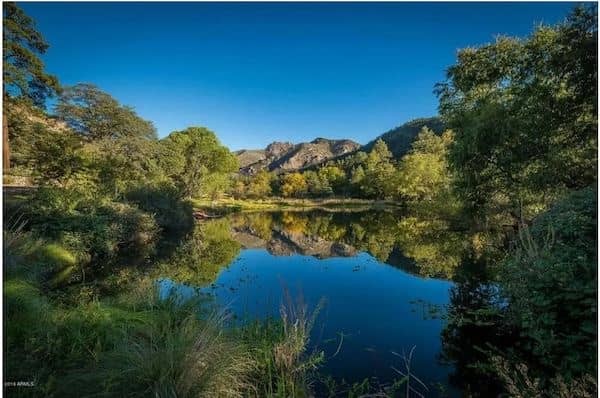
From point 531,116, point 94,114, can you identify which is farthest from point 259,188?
point 531,116

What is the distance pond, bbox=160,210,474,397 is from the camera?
5465mm

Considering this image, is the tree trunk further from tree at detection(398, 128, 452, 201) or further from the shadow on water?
tree at detection(398, 128, 452, 201)

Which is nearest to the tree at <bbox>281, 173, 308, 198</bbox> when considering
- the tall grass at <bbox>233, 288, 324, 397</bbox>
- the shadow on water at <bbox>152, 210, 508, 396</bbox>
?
the shadow on water at <bbox>152, 210, 508, 396</bbox>

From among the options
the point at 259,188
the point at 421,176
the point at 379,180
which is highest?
the point at 379,180

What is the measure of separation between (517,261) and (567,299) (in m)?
1.70

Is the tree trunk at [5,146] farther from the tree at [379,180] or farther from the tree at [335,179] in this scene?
the tree at [335,179]

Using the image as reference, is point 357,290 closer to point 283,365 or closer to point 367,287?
point 367,287

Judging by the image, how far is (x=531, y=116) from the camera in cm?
1025

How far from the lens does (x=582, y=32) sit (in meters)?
8.65

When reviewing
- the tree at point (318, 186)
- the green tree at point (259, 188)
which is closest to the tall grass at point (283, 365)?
the green tree at point (259, 188)

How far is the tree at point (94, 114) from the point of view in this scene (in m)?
23.5

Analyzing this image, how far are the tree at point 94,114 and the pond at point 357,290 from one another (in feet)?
46.2

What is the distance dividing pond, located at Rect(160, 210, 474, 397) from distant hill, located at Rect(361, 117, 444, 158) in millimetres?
88406

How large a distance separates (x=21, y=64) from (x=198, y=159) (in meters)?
31.2
